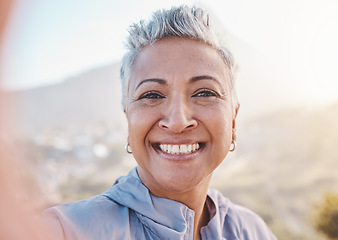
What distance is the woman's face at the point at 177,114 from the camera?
4.19ft

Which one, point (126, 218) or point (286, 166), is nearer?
point (126, 218)

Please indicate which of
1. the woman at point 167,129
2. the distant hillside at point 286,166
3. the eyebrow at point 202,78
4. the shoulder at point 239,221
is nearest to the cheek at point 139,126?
the woman at point 167,129

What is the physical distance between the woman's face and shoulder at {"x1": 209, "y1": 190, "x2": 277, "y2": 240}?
416 millimetres

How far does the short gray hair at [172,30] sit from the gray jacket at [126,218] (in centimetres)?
46

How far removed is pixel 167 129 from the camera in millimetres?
1267

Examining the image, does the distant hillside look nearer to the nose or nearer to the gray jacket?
the gray jacket

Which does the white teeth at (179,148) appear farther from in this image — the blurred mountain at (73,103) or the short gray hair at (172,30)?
the blurred mountain at (73,103)

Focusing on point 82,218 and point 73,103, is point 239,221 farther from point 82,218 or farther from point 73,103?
point 73,103

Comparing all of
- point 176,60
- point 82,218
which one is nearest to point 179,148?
point 176,60

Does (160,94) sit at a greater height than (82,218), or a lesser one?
greater

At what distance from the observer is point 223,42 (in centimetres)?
150

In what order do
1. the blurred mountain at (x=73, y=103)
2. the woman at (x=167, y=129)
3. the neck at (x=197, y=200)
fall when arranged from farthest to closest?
the blurred mountain at (x=73, y=103) < the neck at (x=197, y=200) < the woman at (x=167, y=129)

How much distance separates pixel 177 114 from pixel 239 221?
765mm

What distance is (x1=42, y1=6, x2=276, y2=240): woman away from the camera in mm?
1271
